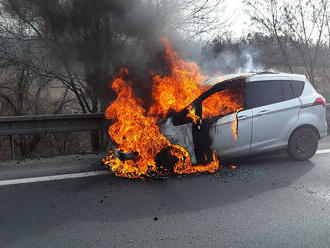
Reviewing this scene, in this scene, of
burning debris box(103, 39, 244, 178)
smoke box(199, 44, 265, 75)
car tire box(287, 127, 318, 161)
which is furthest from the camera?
smoke box(199, 44, 265, 75)

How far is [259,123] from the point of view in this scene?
5.91 meters

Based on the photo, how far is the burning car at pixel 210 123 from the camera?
18.1 ft

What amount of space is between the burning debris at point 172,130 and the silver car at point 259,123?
2 centimetres

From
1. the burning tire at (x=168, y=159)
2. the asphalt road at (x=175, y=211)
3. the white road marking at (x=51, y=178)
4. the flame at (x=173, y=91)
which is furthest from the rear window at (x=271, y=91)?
the white road marking at (x=51, y=178)

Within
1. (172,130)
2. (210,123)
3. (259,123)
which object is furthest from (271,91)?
(172,130)

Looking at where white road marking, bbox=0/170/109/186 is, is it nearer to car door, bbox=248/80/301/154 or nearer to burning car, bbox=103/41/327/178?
burning car, bbox=103/41/327/178

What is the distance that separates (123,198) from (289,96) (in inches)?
156

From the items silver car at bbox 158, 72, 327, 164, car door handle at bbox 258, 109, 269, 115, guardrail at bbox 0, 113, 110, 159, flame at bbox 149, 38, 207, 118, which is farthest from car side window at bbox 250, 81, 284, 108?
guardrail at bbox 0, 113, 110, 159

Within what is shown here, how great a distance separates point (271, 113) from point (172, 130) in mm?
2054

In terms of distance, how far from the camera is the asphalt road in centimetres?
333

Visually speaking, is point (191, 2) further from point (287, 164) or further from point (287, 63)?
point (287, 164)

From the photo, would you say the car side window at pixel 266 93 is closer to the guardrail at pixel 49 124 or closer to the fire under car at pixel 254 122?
the fire under car at pixel 254 122

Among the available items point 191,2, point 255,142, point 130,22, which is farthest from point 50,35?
point 255,142

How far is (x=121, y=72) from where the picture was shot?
7.92m
